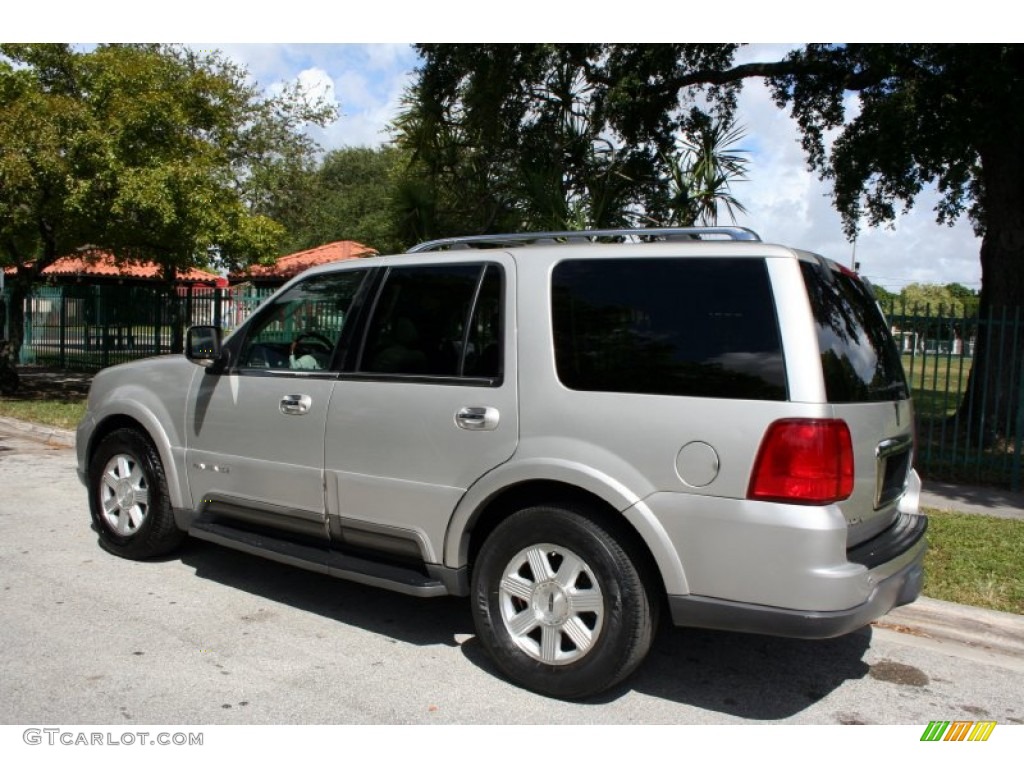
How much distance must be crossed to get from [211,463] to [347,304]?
1288 millimetres

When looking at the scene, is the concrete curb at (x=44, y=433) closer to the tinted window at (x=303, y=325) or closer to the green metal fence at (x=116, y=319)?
the green metal fence at (x=116, y=319)

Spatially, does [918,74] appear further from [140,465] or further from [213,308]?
[213,308]

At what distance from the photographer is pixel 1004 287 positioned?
37.2 feet

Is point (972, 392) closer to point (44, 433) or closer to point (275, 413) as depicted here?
point (275, 413)

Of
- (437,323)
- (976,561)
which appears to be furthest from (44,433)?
(976,561)

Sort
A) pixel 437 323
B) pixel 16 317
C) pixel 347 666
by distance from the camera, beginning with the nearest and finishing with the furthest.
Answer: pixel 347 666, pixel 437 323, pixel 16 317

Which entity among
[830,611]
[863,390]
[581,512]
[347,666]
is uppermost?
[863,390]

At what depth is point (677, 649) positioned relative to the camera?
4.60m

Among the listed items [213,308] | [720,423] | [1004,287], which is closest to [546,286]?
[720,423]

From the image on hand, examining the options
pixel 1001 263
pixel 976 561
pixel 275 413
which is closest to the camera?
pixel 275 413

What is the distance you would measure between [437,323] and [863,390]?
201 centimetres

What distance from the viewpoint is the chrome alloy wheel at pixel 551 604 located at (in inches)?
148

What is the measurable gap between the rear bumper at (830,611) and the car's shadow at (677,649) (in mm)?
626

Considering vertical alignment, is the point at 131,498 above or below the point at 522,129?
below
